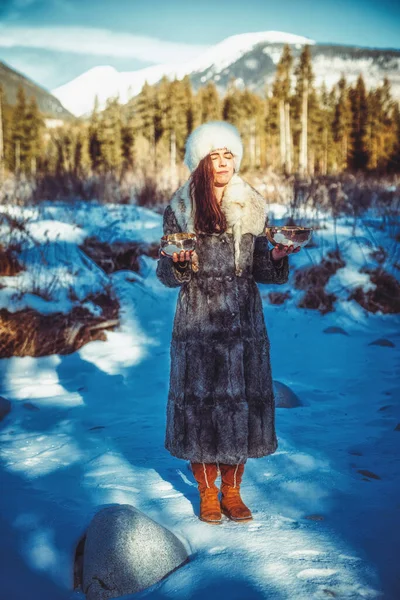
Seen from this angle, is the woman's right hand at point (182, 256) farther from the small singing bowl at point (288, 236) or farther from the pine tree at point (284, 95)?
the pine tree at point (284, 95)

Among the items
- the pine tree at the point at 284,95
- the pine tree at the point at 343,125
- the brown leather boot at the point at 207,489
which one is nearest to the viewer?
the brown leather boot at the point at 207,489

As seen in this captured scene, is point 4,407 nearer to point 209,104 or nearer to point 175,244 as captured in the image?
point 175,244

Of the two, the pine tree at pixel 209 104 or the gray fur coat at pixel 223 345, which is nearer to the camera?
the gray fur coat at pixel 223 345

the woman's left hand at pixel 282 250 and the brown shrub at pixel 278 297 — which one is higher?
the woman's left hand at pixel 282 250

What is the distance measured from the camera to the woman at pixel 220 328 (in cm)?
218

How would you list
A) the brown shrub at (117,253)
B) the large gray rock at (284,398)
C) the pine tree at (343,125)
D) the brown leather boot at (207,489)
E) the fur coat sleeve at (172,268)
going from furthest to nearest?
the pine tree at (343,125), the brown shrub at (117,253), the large gray rock at (284,398), the brown leather boot at (207,489), the fur coat sleeve at (172,268)

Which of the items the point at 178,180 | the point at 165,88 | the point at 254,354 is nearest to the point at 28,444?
the point at 254,354

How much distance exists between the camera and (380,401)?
149 inches

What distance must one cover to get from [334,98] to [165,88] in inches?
583

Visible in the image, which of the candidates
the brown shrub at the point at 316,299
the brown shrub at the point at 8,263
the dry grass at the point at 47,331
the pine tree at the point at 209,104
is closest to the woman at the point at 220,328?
the dry grass at the point at 47,331

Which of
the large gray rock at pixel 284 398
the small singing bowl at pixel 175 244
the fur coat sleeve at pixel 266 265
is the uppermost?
the small singing bowl at pixel 175 244

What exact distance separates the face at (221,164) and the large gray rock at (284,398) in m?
1.98

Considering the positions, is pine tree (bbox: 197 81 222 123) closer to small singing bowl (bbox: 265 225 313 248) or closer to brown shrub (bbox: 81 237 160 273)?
brown shrub (bbox: 81 237 160 273)

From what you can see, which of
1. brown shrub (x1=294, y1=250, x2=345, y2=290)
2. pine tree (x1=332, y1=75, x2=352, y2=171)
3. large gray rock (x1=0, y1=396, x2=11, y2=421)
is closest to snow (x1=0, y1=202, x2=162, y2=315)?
large gray rock (x1=0, y1=396, x2=11, y2=421)
